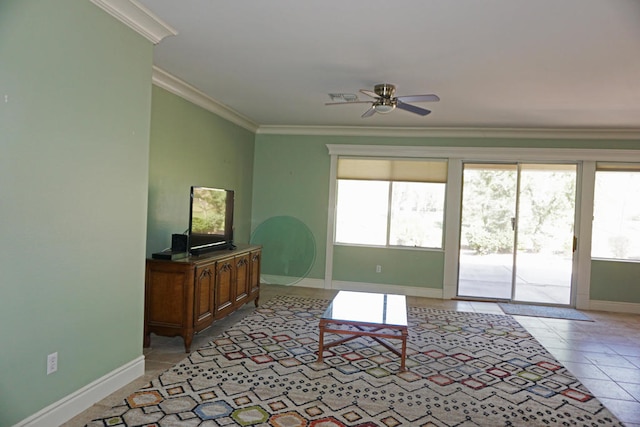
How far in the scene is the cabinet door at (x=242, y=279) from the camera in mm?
4461

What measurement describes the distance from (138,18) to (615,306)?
6737mm

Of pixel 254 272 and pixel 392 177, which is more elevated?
pixel 392 177

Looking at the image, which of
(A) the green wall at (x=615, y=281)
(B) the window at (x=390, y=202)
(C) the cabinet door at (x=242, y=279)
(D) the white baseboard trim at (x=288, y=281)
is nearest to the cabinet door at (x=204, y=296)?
(C) the cabinet door at (x=242, y=279)

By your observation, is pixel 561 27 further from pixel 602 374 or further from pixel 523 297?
pixel 523 297

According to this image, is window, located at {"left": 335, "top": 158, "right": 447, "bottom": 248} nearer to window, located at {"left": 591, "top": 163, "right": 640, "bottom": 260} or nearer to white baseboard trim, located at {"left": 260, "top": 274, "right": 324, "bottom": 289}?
white baseboard trim, located at {"left": 260, "top": 274, "right": 324, "bottom": 289}

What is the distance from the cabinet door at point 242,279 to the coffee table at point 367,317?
3.68 ft

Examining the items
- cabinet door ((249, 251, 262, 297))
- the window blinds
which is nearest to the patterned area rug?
cabinet door ((249, 251, 262, 297))

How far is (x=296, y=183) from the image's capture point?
6.68 meters

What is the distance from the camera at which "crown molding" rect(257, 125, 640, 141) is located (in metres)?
5.77

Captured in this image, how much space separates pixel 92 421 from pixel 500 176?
18.8ft

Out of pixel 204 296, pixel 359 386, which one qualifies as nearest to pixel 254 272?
pixel 204 296

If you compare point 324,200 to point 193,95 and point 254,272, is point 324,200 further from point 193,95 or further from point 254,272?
point 193,95

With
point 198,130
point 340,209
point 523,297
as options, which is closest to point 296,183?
point 340,209

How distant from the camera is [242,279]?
15.1 ft
